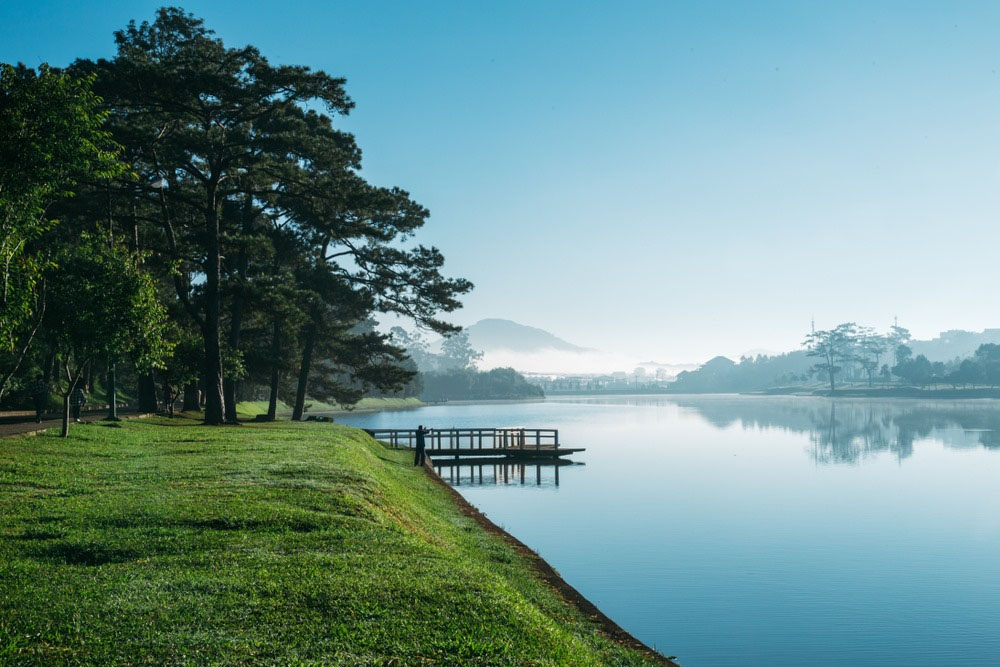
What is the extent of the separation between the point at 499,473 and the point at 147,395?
19.9 meters

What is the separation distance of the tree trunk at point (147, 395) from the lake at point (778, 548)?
16.7 metres

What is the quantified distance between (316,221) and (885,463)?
3685cm

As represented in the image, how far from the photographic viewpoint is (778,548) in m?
23.6

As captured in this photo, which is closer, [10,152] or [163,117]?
[10,152]

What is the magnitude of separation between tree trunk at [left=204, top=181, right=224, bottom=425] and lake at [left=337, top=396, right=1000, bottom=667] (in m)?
12.7

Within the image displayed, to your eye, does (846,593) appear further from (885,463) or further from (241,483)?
(885,463)

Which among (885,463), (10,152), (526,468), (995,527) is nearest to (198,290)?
(526,468)

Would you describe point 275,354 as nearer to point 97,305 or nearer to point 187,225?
point 187,225

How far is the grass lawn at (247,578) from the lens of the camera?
807 cm

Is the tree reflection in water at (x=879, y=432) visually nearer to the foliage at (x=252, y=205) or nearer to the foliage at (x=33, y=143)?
the foliage at (x=252, y=205)

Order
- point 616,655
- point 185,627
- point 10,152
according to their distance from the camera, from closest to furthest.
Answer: point 185,627 → point 616,655 → point 10,152

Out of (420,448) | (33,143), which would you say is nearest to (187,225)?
(420,448)

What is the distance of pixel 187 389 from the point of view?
157 ft

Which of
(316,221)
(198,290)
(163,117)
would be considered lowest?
(198,290)
